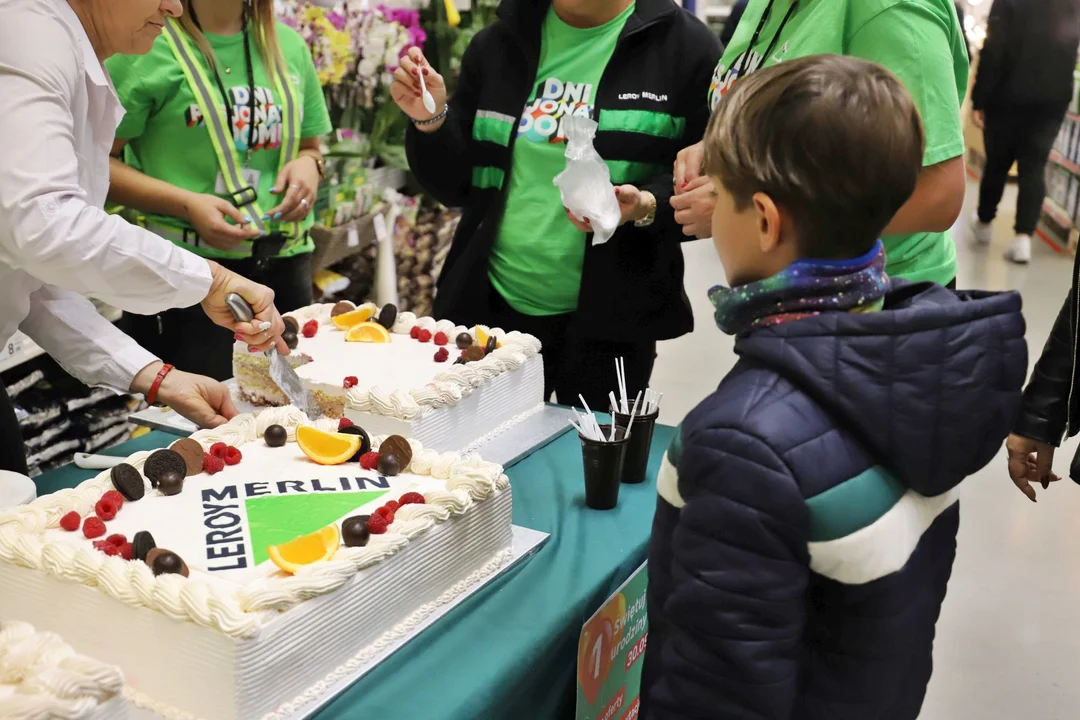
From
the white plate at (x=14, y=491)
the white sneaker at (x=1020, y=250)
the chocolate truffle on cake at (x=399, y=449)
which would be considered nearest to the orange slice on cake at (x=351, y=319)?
the chocolate truffle on cake at (x=399, y=449)

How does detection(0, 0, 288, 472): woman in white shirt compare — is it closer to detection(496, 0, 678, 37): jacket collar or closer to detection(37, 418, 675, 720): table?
detection(37, 418, 675, 720): table

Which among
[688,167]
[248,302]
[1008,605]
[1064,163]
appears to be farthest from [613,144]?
[1064,163]

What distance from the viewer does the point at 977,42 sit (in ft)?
34.1

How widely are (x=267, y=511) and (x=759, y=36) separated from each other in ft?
4.15

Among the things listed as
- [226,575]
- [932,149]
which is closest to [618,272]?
[932,149]

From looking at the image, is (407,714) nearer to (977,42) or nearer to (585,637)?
(585,637)

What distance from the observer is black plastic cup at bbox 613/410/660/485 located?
1818mm

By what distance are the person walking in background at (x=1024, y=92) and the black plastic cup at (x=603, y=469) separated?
21.3 feet

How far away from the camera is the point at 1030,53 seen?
689 centimetres

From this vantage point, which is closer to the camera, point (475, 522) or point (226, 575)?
point (226, 575)

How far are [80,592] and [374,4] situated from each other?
336 centimetres

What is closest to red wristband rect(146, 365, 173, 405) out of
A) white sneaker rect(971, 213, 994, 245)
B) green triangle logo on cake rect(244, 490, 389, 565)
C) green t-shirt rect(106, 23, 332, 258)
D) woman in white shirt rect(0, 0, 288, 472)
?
woman in white shirt rect(0, 0, 288, 472)

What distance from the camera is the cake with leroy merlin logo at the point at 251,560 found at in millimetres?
1210

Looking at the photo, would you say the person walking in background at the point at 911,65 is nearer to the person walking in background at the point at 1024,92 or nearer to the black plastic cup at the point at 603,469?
the black plastic cup at the point at 603,469
